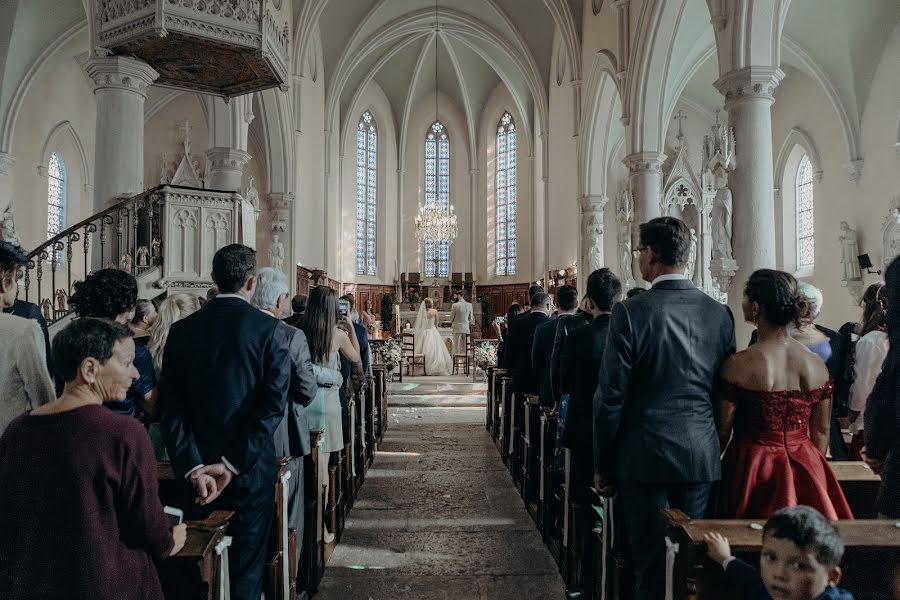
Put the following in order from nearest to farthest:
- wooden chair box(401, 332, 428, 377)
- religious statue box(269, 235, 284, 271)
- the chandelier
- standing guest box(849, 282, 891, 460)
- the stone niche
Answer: standing guest box(849, 282, 891, 460), the stone niche, religious statue box(269, 235, 284, 271), wooden chair box(401, 332, 428, 377), the chandelier

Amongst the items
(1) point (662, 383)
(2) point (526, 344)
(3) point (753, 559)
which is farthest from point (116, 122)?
(3) point (753, 559)

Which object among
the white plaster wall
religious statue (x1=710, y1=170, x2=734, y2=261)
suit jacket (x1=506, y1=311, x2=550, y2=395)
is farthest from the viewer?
the white plaster wall

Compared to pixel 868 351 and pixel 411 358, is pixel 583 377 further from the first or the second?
pixel 411 358

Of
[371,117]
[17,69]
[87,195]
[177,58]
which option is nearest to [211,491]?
[177,58]

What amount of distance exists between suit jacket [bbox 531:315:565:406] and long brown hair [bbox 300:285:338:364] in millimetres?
1774

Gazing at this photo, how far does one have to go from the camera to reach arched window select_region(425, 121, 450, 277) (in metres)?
24.4

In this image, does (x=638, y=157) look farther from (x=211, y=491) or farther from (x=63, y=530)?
(x=63, y=530)

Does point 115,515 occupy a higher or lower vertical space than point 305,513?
higher

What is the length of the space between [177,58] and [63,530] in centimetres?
676

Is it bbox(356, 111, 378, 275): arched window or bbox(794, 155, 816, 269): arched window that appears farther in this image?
bbox(356, 111, 378, 275): arched window

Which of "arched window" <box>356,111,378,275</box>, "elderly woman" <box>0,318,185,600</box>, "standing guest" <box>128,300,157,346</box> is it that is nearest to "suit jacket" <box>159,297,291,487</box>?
"standing guest" <box>128,300,157,346</box>

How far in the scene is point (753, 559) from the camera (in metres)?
2.05

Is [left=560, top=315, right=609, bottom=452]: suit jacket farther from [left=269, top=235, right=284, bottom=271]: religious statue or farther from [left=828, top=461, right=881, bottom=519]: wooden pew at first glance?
[left=269, top=235, right=284, bottom=271]: religious statue

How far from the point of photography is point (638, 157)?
11516 mm
